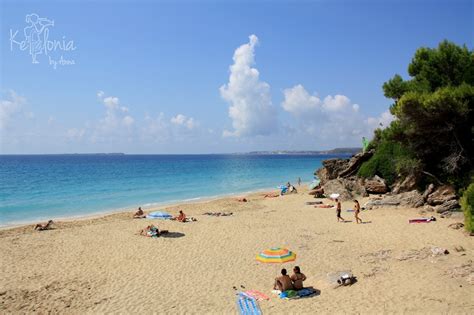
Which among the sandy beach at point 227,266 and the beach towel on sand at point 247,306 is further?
the sandy beach at point 227,266

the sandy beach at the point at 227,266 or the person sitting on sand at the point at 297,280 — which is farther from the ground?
the person sitting on sand at the point at 297,280

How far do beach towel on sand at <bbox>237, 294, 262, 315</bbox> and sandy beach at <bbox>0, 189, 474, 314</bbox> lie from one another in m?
0.21

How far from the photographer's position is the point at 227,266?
13086 millimetres

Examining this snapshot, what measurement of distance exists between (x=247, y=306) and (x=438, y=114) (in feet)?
55.8

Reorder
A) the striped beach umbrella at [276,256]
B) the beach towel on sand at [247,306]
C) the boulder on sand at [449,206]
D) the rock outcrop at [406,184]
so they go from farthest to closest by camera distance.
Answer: the rock outcrop at [406,184] < the boulder on sand at [449,206] < the striped beach umbrella at [276,256] < the beach towel on sand at [247,306]

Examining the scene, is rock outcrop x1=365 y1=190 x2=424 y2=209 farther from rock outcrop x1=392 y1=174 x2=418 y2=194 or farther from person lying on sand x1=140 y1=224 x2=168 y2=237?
person lying on sand x1=140 y1=224 x2=168 y2=237

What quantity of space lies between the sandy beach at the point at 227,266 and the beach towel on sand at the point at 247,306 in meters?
0.21

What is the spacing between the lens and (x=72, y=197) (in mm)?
36875

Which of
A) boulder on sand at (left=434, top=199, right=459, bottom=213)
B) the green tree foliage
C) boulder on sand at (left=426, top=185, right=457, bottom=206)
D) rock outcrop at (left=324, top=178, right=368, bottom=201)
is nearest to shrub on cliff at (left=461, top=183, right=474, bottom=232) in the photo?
boulder on sand at (left=434, top=199, right=459, bottom=213)

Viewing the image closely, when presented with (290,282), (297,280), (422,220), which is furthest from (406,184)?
(290,282)

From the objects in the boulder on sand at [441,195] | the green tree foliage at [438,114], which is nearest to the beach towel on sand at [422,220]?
the boulder on sand at [441,195]

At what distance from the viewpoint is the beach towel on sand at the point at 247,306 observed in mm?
9111

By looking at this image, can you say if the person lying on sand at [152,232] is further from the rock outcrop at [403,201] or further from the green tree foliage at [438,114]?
the green tree foliage at [438,114]

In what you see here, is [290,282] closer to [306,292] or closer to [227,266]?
[306,292]
